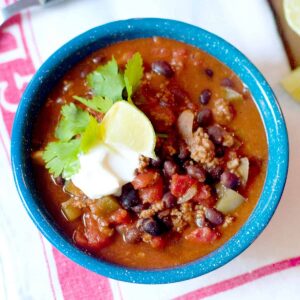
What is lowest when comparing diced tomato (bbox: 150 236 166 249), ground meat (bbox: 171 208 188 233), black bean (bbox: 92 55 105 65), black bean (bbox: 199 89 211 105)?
diced tomato (bbox: 150 236 166 249)

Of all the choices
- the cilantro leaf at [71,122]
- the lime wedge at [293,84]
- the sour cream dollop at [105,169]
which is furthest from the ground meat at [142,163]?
the lime wedge at [293,84]

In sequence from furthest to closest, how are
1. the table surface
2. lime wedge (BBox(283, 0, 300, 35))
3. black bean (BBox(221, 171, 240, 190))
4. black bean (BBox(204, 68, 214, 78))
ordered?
the table surface, lime wedge (BBox(283, 0, 300, 35)), black bean (BBox(204, 68, 214, 78)), black bean (BBox(221, 171, 240, 190))

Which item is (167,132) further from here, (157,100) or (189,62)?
(189,62)

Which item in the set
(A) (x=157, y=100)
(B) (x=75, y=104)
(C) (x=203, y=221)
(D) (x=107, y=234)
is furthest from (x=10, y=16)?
(C) (x=203, y=221)

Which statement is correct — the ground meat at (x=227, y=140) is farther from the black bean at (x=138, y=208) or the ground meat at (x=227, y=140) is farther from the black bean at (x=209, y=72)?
the black bean at (x=138, y=208)

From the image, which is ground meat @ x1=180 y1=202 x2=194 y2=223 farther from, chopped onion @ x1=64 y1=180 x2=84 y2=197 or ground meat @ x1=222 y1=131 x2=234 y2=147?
chopped onion @ x1=64 y1=180 x2=84 y2=197

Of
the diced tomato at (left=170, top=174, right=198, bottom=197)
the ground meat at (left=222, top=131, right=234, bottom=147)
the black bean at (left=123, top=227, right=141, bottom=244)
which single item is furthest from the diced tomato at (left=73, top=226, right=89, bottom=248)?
the ground meat at (left=222, top=131, right=234, bottom=147)

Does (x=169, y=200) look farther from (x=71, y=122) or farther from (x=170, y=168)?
(x=71, y=122)

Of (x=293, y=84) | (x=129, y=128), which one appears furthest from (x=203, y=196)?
(x=293, y=84)
